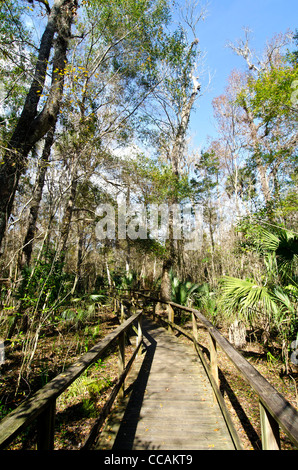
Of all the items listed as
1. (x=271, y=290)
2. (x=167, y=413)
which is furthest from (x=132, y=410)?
(x=271, y=290)

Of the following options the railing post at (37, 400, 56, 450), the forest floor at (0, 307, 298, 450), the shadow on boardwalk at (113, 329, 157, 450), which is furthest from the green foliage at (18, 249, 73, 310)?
the railing post at (37, 400, 56, 450)

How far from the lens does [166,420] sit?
2.49m

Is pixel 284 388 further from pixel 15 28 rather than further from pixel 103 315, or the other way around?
pixel 15 28

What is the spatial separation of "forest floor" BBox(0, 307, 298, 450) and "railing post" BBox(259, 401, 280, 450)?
1468 millimetres

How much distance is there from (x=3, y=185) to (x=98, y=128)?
4.75 m

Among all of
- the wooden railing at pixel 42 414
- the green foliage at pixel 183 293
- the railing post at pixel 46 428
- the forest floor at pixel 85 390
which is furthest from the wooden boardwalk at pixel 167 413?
→ the green foliage at pixel 183 293

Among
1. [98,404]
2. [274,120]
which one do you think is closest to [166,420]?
[98,404]

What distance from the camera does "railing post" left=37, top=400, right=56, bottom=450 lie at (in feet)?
3.87

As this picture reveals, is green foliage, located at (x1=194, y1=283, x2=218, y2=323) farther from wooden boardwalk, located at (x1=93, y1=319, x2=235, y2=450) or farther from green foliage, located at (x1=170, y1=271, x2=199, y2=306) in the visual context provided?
wooden boardwalk, located at (x1=93, y1=319, x2=235, y2=450)

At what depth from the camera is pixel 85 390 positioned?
358cm

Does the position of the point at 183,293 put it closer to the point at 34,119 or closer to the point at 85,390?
the point at 85,390

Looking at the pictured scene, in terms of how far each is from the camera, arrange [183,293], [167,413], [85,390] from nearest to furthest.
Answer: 1. [167,413]
2. [85,390]
3. [183,293]

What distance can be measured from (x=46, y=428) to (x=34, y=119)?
14.2 feet

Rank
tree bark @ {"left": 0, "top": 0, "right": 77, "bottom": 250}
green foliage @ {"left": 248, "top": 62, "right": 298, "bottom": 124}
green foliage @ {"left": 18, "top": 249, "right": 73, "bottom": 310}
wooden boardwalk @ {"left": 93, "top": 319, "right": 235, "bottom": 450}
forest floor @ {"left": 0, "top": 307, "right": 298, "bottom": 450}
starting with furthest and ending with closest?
green foliage @ {"left": 248, "top": 62, "right": 298, "bottom": 124} → green foliage @ {"left": 18, "top": 249, "right": 73, "bottom": 310} → tree bark @ {"left": 0, "top": 0, "right": 77, "bottom": 250} → forest floor @ {"left": 0, "top": 307, "right": 298, "bottom": 450} → wooden boardwalk @ {"left": 93, "top": 319, "right": 235, "bottom": 450}
